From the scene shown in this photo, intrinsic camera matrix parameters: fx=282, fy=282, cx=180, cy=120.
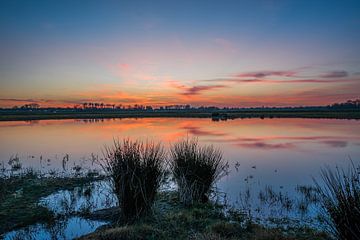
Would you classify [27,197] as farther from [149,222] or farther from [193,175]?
[193,175]

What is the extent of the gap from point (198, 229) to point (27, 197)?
7571 mm

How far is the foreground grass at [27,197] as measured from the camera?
30.3ft

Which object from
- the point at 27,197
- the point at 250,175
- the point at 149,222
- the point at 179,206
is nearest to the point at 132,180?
the point at 149,222

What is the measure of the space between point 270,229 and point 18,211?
8463 mm

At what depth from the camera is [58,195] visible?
12188mm

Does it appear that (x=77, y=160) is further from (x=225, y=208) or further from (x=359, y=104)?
(x=359, y=104)

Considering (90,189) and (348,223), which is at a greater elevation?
(348,223)

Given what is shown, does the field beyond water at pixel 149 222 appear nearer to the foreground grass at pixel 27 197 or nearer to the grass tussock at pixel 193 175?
the foreground grass at pixel 27 197

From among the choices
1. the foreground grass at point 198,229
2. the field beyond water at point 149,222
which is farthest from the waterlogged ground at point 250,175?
the foreground grass at point 198,229

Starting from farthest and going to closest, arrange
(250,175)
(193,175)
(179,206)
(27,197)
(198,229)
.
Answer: (250,175) → (27,197) → (193,175) → (179,206) → (198,229)

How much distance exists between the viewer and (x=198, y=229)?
8211 mm

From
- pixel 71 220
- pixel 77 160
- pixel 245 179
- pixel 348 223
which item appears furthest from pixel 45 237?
pixel 77 160

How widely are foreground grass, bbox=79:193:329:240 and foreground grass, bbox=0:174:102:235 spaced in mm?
2733

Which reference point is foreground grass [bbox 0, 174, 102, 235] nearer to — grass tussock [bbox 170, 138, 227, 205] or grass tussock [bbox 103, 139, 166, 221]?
grass tussock [bbox 103, 139, 166, 221]
